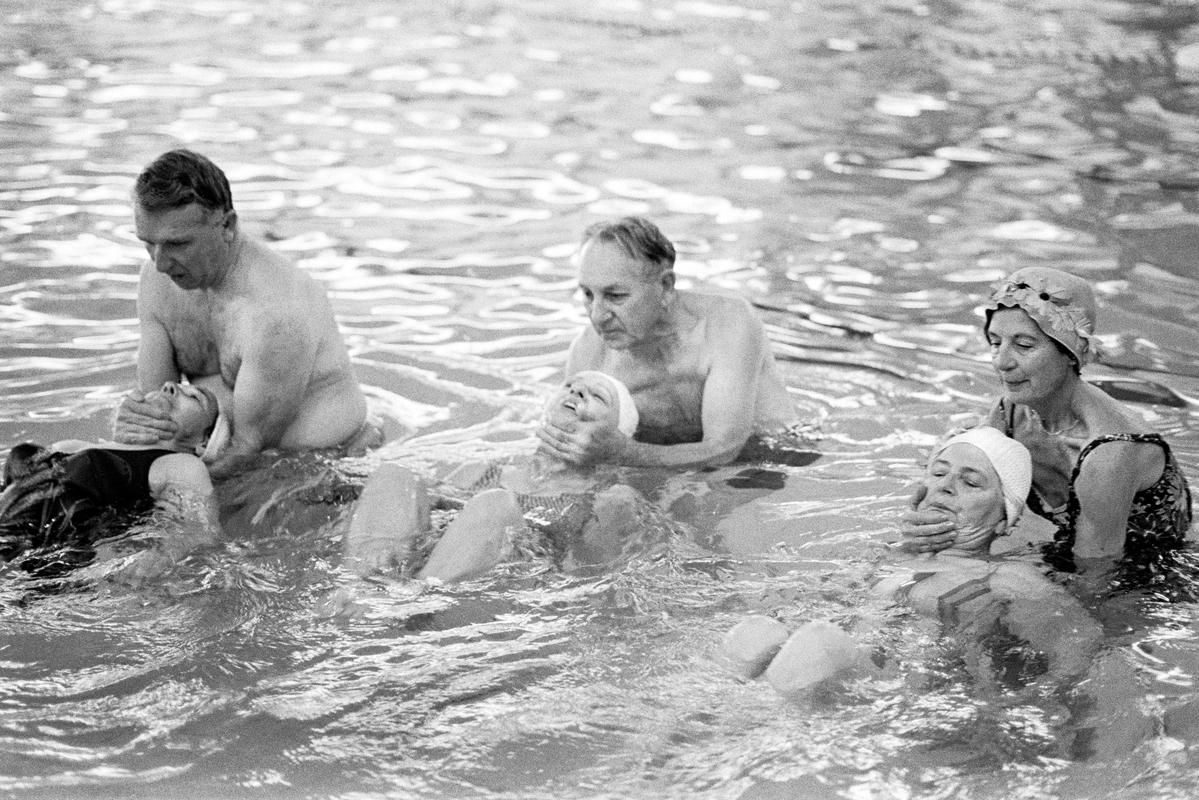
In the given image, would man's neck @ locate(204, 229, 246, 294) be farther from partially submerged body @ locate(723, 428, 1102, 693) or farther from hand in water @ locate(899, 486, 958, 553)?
hand in water @ locate(899, 486, 958, 553)

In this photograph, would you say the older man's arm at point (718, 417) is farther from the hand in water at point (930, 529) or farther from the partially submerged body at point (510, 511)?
the hand in water at point (930, 529)

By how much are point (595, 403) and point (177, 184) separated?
2.01m

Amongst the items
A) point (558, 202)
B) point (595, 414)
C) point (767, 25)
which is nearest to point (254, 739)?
point (595, 414)

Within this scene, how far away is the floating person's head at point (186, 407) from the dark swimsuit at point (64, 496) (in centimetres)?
27

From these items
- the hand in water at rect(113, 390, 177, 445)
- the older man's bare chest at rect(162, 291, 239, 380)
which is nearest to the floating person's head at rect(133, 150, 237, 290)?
the older man's bare chest at rect(162, 291, 239, 380)

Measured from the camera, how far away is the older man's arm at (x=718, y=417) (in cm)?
671

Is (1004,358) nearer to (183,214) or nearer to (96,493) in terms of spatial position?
(183,214)

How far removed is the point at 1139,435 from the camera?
18.7 ft

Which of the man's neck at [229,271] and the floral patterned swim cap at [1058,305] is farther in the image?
the man's neck at [229,271]

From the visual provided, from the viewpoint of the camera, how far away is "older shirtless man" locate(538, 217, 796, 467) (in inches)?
267

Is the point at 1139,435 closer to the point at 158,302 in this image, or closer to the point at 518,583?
the point at 518,583

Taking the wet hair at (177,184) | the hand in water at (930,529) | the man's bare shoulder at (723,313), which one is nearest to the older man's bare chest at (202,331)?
the wet hair at (177,184)

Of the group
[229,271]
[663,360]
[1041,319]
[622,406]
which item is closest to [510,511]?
[622,406]

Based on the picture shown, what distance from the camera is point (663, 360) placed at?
7.27m
